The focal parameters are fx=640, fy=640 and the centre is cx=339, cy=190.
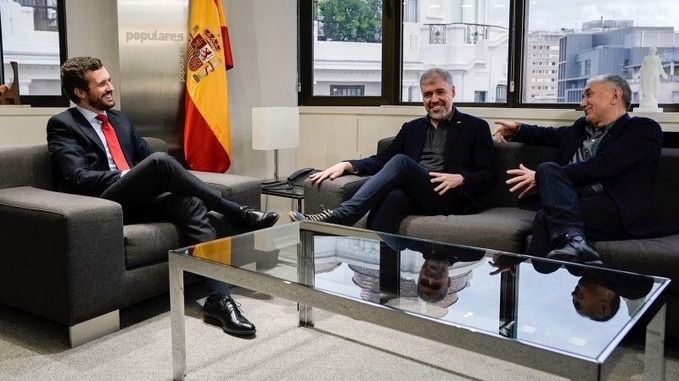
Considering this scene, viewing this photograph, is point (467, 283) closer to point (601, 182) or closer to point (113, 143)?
point (601, 182)

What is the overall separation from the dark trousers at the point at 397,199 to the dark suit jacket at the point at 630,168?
0.60 metres

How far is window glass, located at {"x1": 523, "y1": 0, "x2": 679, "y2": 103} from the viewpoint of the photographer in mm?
3375

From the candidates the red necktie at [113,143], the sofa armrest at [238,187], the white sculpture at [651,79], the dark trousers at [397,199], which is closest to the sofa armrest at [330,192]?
the dark trousers at [397,199]

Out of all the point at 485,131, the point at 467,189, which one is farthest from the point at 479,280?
the point at 485,131

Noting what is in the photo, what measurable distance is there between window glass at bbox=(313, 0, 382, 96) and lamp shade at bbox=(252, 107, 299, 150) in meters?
0.66

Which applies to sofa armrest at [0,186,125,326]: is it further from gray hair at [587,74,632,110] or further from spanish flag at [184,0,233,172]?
gray hair at [587,74,632,110]

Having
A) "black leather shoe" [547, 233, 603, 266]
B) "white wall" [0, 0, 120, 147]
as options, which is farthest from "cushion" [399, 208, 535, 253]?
"white wall" [0, 0, 120, 147]

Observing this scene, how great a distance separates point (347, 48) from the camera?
14.7 feet

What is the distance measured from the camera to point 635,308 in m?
1.65

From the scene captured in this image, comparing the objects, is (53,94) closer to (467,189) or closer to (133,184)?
(133,184)

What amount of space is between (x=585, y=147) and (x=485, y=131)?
0.52m

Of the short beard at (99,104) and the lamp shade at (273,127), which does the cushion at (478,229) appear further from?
the short beard at (99,104)

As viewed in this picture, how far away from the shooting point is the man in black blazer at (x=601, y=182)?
8.46 ft

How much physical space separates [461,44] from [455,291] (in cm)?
243
